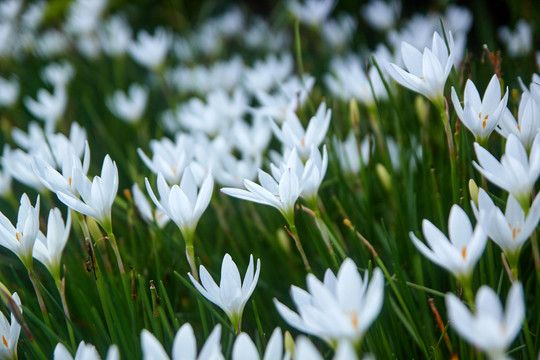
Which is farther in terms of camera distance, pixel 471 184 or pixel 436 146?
pixel 436 146

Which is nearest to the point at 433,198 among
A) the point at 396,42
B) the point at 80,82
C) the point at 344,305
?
the point at 344,305

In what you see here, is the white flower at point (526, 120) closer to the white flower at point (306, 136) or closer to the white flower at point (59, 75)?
the white flower at point (306, 136)

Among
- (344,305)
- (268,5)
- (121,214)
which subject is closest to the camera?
Answer: (344,305)

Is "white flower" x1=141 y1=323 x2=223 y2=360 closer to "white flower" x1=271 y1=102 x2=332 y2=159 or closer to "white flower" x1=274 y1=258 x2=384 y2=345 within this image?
"white flower" x1=274 y1=258 x2=384 y2=345

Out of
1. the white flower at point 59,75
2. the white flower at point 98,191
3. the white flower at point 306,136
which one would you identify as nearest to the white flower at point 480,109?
the white flower at point 306,136

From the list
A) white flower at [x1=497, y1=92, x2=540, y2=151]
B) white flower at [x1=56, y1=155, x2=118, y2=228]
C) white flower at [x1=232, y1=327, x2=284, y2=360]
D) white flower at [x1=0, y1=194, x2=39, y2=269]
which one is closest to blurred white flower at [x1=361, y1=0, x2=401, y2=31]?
white flower at [x1=497, y1=92, x2=540, y2=151]

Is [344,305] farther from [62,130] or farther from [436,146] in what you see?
[62,130]

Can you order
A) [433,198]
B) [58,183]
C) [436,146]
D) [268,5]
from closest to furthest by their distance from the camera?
[58,183] → [433,198] → [436,146] → [268,5]

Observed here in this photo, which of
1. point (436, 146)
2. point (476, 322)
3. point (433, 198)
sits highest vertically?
point (436, 146)
